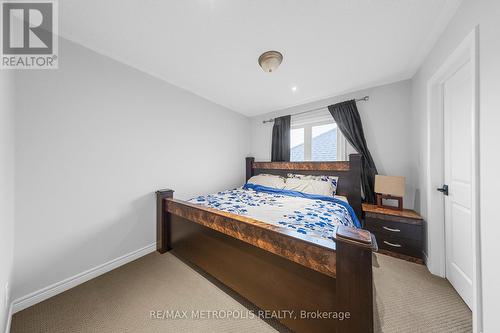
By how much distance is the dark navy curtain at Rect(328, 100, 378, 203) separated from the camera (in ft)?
8.17

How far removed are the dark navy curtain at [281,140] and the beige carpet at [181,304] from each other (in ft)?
7.19

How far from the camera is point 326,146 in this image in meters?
2.99

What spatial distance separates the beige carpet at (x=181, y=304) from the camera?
122cm

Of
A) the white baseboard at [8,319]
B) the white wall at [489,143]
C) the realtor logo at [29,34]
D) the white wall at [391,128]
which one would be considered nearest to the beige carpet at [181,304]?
the white baseboard at [8,319]

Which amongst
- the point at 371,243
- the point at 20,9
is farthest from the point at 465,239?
the point at 20,9

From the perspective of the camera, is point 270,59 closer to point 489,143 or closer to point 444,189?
point 489,143

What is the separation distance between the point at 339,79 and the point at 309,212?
6.28 ft

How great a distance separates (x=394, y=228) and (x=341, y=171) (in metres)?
0.98

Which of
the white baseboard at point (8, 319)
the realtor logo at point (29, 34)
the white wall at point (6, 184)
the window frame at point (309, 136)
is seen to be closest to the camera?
the white wall at point (6, 184)

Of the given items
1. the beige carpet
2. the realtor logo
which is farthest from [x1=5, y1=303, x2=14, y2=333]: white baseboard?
the realtor logo

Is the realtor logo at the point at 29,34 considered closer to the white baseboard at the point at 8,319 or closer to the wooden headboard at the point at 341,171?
the white baseboard at the point at 8,319

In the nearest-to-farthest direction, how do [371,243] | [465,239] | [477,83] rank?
[371,243] → [477,83] → [465,239]

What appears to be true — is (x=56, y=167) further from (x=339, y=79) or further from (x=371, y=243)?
(x=339, y=79)

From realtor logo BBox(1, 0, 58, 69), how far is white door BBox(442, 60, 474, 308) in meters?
3.47
